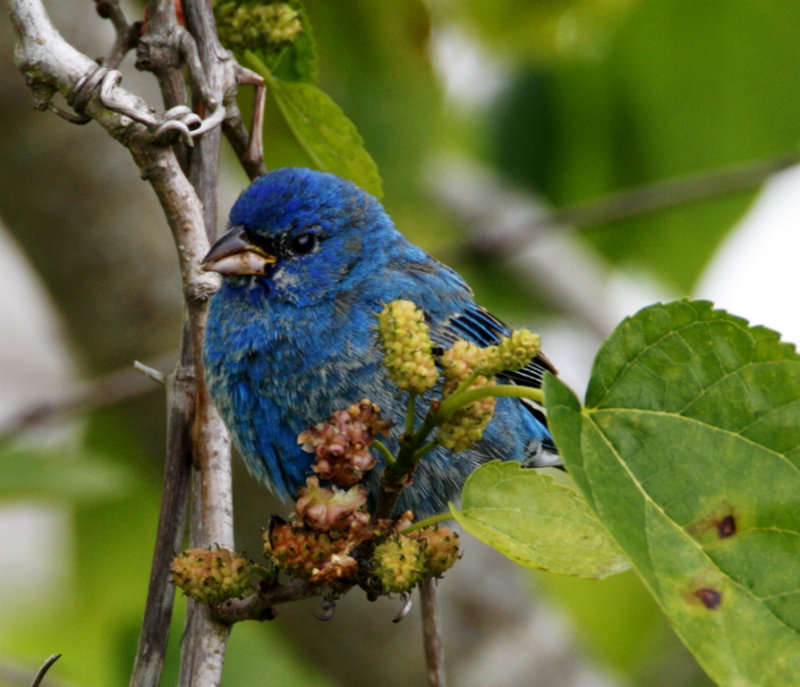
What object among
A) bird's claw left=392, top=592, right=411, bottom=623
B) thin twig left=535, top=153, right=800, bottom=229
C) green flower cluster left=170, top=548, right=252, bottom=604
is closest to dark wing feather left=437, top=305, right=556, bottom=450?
thin twig left=535, top=153, right=800, bottom=229

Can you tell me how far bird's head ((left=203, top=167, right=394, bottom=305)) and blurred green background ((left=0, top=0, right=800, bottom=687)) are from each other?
35cm

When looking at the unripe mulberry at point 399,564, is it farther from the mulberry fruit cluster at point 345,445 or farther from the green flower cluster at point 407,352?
the green flower cluster at point 407,352

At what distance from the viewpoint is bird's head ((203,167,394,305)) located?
3.06 meters

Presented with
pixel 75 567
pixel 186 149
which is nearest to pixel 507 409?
pixel 186 149

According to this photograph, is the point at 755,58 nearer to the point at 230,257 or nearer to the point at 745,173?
the point at 745,173

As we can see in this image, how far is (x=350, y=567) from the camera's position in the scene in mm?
1868

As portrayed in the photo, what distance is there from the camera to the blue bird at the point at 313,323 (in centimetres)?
290

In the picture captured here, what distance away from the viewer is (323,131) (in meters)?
2.68

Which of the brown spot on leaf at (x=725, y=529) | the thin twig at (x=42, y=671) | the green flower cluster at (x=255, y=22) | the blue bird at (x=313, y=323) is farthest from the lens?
the blue bird at (x=313, y=323)

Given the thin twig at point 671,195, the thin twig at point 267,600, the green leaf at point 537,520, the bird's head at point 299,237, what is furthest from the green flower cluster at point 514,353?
the thin twig at point 671,195

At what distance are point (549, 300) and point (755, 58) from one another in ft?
5.08

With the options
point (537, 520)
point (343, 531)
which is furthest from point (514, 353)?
point (343, 531)

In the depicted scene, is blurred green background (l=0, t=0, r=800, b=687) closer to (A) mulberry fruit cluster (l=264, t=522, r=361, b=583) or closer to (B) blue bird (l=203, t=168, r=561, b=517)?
(B) blue bird (l=203, t=168, r=561, b=517)

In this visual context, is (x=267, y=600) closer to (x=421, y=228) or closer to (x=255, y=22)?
(x=255, y=22)
